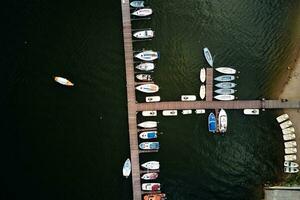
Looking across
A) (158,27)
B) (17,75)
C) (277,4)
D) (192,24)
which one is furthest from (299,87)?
(17,75)

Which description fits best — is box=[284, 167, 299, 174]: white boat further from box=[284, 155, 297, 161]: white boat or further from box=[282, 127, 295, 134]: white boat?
box=[282, 127, 295, 134]: white boat

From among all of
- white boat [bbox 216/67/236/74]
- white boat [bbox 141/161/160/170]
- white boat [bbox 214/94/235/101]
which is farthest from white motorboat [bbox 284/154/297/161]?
white boat [bbox 141/161/160/170]

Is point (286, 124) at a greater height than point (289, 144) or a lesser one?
greater

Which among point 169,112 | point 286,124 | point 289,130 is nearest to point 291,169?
point 289,130

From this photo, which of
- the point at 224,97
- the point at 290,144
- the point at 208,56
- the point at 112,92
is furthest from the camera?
the point at 112,92

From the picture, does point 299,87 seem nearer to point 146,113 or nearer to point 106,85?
point 146,113

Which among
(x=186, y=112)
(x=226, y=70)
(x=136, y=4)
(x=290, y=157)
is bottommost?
(x=290, y=157)

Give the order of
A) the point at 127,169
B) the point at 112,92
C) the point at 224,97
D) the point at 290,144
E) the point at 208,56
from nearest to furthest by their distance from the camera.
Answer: the point at 290,144
the point at 127,169
the point at 208,56
the point at 224,97
the point at 112,92

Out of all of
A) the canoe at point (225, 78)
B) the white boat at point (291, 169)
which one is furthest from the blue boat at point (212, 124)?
the white boat at point (291, 169)

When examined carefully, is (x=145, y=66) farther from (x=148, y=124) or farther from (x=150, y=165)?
(x=150, y=165)
